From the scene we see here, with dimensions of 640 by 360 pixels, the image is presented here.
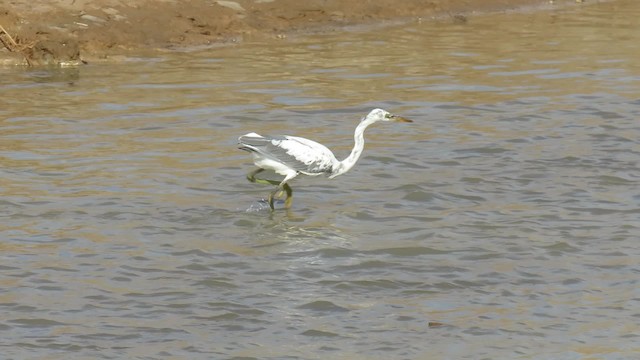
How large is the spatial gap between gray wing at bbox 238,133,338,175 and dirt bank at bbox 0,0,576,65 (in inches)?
217

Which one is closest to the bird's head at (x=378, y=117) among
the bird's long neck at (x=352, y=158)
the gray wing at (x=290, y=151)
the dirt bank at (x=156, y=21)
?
the bird's long neck at (x=352, y=158)

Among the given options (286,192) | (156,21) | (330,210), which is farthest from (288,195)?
(156,21)

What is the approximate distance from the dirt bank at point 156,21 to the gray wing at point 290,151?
5.51 m

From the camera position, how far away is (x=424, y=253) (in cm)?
952

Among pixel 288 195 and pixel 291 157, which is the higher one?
pixel 291 157

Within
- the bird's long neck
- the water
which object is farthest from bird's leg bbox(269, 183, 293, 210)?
the bird's long neck

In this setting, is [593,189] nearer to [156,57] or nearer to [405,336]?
[405,336]

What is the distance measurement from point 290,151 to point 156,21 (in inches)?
280

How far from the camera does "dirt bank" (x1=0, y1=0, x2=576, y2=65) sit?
52.2 feet

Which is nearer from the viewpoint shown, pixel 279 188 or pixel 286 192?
pixel 279 188

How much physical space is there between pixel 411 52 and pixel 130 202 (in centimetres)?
720

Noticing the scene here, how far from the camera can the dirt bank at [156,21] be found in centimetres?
1591

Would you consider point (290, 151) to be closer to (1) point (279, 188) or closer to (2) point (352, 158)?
(1) point (279, 188)

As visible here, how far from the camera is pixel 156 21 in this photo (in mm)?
17250
